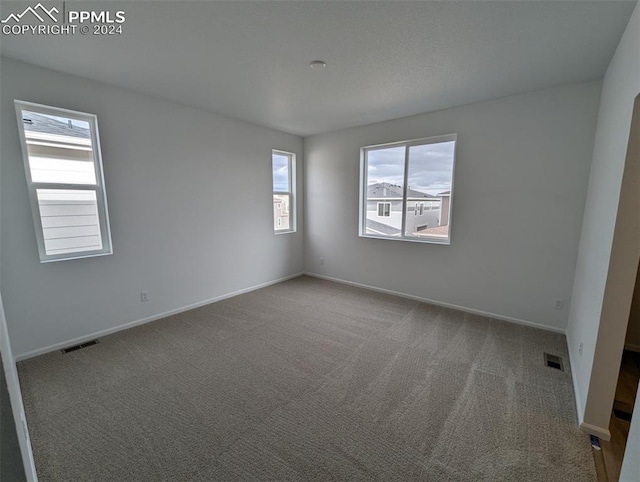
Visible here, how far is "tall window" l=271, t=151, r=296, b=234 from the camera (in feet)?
15.6

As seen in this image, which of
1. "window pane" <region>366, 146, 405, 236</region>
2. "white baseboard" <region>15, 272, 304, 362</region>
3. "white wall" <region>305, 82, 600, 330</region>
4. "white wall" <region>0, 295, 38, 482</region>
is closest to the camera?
"white wall" <region>0, 295, 38, 482</region>

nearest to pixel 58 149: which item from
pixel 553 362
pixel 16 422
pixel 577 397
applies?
pixel 16 422

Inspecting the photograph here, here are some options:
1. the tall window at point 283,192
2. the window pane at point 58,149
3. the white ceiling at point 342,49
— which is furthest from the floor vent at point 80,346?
the tall window at point 283,192

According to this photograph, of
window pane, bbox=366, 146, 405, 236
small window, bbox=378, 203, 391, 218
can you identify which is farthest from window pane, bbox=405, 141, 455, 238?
small window, bbox=378, 203, 391, 218

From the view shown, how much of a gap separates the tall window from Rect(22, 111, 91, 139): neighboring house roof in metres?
2.54

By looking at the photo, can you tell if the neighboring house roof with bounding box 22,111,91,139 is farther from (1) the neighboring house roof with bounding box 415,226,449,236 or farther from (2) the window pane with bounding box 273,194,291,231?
(1) the neighboring house roof with bounding box 415,226,449,236

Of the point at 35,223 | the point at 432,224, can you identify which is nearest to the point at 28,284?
the point at 35,223

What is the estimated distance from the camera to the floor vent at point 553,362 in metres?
2.38

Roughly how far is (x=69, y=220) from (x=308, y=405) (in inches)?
116

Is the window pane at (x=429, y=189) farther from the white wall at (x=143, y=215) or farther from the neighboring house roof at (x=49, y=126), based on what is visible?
the neighboring house roof at (x=49, y=126)

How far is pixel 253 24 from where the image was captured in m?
1.82

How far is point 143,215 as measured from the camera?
3145 millimetres

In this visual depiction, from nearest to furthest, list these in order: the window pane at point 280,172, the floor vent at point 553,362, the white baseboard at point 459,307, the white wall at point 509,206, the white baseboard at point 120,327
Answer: the floor vent at point 553,362
the white baseboard at point 120,327
the white wall at point 509,206
the white baseboard at point 459,307
the window pane at point 280,172

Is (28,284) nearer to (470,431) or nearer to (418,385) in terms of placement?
(418,385)
